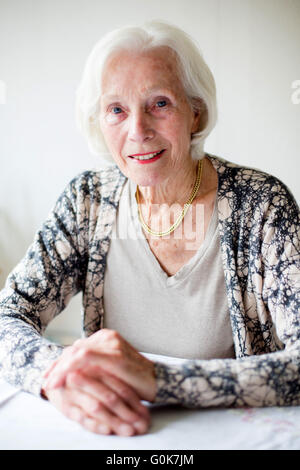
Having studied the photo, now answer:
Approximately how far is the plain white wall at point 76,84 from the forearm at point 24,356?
5.88ft

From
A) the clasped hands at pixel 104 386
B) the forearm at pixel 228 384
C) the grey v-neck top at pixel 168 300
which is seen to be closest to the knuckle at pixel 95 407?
the clasped hands at pixel 104 386

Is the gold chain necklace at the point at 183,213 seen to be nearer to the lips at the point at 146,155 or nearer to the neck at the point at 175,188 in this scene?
the neck at the point at 175,188

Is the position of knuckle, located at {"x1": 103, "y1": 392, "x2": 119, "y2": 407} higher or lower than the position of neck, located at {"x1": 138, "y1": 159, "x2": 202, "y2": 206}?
lower

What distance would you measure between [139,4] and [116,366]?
2.30 meters

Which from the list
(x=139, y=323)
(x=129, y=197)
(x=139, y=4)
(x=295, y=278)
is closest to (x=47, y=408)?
(x=139, y=323)

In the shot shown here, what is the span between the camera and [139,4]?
2.49 metres

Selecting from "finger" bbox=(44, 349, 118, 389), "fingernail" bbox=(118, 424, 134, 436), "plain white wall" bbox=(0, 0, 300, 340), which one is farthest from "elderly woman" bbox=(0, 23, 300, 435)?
"plain white wall" bbox=(0, 0, 300, 340)

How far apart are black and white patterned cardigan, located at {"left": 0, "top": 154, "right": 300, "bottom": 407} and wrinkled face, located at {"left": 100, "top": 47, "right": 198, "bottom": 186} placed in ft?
0.56

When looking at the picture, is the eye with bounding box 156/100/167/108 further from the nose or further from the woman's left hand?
the woman's left hand

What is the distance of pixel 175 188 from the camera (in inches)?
53.2

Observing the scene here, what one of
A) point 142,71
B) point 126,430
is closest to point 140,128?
point 142,71

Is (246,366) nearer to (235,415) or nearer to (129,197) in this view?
(235,415)

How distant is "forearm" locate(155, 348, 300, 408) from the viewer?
778mm
